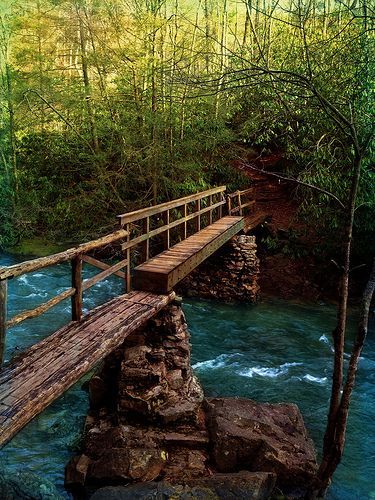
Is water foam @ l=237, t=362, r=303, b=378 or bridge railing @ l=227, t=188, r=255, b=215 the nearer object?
water foam @ l=237, t=362, r=303, b=378

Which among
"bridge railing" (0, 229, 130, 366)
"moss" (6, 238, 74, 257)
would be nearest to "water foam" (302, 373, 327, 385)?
"bridge railing" (0, 229, 130, 366)

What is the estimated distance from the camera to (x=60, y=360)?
4375 mm

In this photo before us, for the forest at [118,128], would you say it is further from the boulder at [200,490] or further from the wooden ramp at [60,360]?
the boulder at [200,490]

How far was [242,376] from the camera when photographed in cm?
813

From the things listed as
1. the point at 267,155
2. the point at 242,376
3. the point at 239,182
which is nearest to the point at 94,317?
the point at 242,376

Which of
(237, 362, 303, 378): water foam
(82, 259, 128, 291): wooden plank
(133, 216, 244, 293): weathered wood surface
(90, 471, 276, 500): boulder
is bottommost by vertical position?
(237, 362, 303, 378): water foam

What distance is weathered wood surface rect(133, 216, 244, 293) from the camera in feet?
21.6

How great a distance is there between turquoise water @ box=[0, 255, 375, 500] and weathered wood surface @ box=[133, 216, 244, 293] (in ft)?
Answer: 6.98

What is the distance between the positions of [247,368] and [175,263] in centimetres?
283

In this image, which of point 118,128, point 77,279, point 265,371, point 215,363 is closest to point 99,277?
point 77,279

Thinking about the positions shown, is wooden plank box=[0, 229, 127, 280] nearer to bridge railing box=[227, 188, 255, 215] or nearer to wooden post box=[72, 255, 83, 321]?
wooden post box=[72, 255, 83, 321]

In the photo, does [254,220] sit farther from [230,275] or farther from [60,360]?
[60,360]

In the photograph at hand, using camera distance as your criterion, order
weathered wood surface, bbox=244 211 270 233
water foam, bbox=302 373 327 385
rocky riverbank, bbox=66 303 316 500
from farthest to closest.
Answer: weathered wood surface, bbox=244 211 270 233, water foam, bbox=302 373 327 385, rocky riverbank, bbox=66 303 316 500

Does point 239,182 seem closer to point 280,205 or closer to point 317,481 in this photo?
point 280,205
